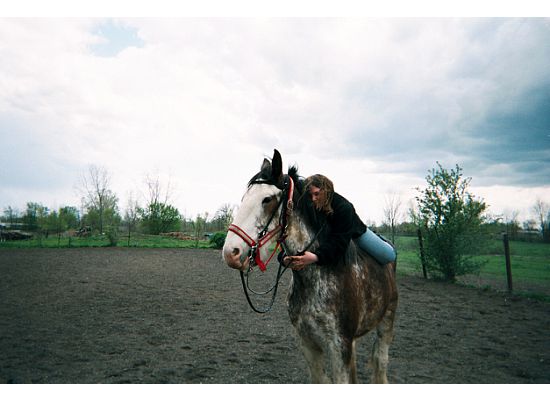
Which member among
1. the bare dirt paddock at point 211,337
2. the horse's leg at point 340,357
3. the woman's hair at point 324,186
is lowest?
the bare dirt paddock at point 211,337

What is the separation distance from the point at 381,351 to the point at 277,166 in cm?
269

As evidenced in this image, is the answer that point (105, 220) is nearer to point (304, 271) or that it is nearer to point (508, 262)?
point (508, 262)

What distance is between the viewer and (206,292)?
9711 millimetres

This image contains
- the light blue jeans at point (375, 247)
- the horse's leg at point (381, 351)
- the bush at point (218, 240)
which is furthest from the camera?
the bush at point (218, 240)

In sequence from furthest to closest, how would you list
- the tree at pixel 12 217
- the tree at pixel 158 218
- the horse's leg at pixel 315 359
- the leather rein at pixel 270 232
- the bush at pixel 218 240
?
the tree at pixel 158 218 → the tree at pixel 12 217 → the bush at pixel 218 240 → the horse's leg at pixel 315 359 → the leather rein at pixel 270 232

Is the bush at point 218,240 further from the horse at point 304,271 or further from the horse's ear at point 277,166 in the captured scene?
the horse's ear at point 277,166

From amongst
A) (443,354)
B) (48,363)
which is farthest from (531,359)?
(48,363)

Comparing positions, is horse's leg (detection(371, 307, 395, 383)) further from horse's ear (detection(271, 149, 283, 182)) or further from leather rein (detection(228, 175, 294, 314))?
horse's ear (detection(271, 149, 283, 182))

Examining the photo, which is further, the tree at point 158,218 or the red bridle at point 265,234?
the tree at point 158,218

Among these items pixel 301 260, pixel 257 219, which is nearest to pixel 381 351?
pixel 301 260

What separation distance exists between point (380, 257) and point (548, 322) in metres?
6.51

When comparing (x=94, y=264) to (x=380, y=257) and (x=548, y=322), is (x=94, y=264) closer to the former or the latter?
(x=380, y=257)

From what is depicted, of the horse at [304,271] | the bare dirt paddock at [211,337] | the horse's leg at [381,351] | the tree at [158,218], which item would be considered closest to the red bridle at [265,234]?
the horse at [304,271]

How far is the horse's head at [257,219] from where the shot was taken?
207 centimetres
